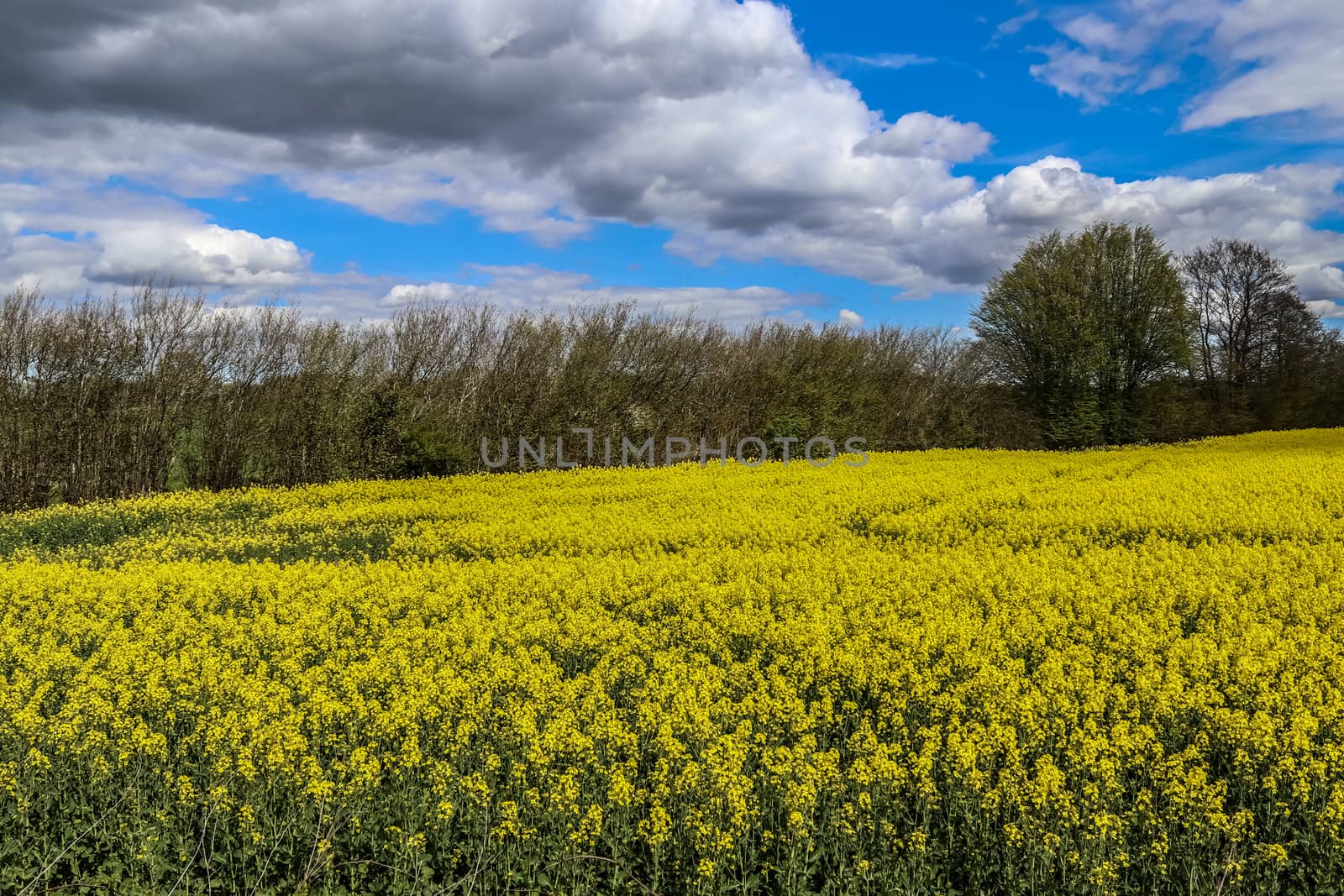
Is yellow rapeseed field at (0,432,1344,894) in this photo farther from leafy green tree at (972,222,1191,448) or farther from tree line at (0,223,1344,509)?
leafy green tree at (972,222,1191,448)

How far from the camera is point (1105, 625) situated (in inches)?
280

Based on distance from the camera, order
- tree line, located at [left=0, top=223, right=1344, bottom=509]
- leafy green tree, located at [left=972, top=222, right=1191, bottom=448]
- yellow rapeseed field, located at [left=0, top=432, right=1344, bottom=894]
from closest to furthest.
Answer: yellow rapeseed field, located at [left=0, top=432, right=1344, bottom=894]
tree line, located at [left=0, top=223, right=1344, bottom=509]
leafy green tree, located at [left=972, top=222, right=1191, bottom=448]

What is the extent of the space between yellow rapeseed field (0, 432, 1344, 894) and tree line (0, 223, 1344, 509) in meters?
10.8

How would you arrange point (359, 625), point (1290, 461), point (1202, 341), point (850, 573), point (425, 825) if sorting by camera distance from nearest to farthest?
point (425, 825) → point (359, 625) → point (850, 573) → point (1290, 461) → point (1202, 341)

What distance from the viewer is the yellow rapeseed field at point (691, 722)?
4129 mm

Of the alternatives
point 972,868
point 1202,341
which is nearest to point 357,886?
point 972,868

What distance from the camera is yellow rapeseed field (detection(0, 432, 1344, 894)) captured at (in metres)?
4.13

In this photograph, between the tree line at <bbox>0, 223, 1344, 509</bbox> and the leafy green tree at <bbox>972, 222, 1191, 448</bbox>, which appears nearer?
the tree line at <bbox>0, 223, 1344, 509</bbox>

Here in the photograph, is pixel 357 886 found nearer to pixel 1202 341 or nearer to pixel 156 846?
pixel 156 846

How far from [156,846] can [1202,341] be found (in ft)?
143

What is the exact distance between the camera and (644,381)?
2609cm

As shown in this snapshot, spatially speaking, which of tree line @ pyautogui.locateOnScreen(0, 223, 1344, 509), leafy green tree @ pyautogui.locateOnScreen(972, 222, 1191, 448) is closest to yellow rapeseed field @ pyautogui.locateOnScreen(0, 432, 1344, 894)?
tree line @ pyautogui.locateOnScreen(0, 223, 1344, 509)

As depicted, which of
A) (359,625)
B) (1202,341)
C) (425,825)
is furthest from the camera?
(1202,341)

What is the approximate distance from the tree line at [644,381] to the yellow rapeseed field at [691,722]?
10802mm
